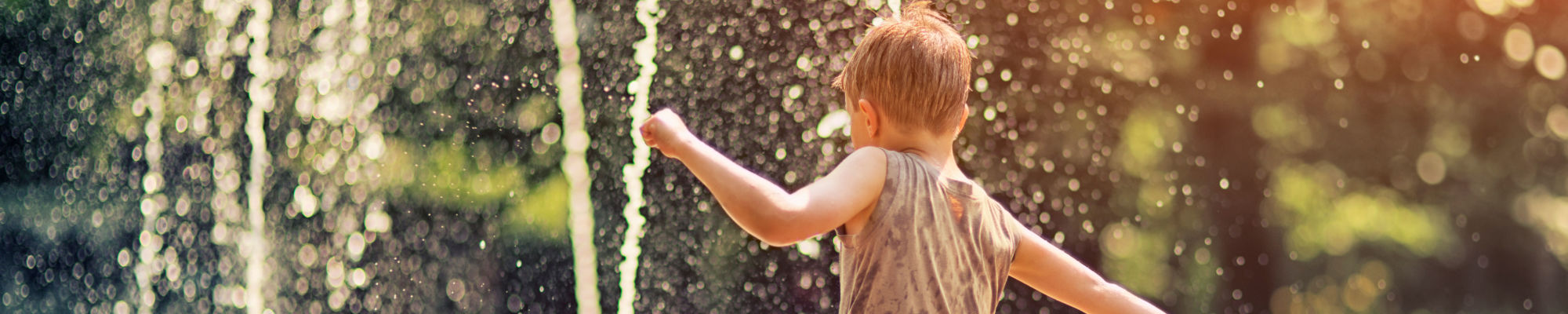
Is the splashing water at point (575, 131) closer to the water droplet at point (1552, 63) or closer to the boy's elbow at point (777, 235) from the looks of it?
the boy's elbow at point (777, 235)

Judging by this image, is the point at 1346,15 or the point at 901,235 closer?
the point at 901,235

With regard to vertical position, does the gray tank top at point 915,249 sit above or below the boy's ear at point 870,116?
below

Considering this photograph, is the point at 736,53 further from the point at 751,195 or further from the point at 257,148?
the point at 257,148

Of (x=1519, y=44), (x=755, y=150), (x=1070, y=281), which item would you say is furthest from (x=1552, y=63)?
(x=1070, y=281)

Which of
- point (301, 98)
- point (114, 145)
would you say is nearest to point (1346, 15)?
point (301, 98)

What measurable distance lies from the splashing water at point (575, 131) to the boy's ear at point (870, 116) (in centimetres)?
120

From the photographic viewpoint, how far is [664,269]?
1.96 metres

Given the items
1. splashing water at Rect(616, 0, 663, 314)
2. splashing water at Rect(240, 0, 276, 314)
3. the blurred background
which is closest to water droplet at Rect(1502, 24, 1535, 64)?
the blurred background

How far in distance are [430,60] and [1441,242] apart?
2.41 m

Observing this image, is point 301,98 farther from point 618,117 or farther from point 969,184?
point 969,184

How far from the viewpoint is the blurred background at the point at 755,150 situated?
1.95m

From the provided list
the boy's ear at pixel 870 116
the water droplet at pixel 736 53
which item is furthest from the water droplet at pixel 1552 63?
the boy's ear at pixel 870 116

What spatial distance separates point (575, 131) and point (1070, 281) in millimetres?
1286

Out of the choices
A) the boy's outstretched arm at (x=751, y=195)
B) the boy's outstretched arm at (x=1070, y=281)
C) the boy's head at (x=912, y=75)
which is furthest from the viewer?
the boy's outstretched arm at (x=1070, y=281)
